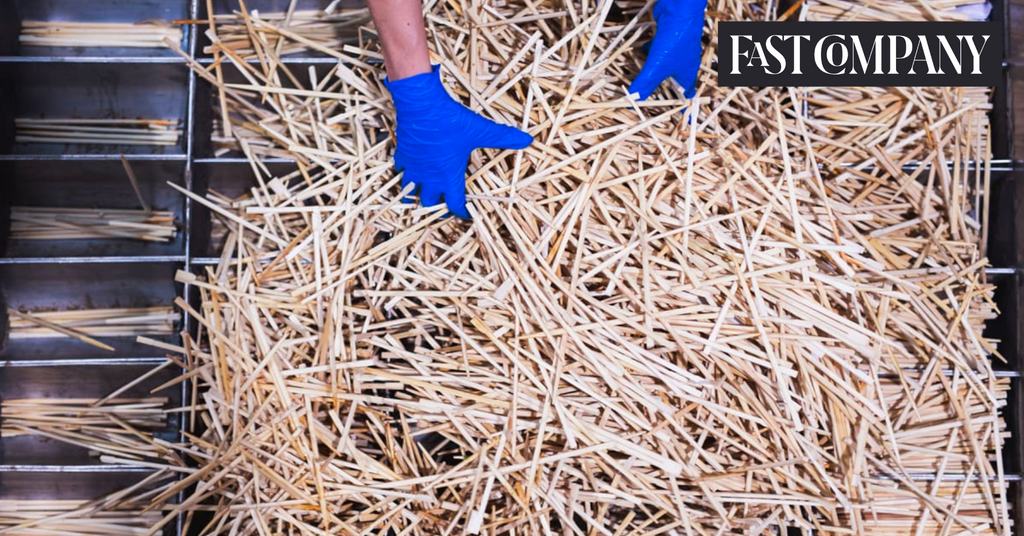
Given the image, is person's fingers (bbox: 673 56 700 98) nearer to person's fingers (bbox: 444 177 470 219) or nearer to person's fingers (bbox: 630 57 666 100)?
person's fingers (bbox: 630 57 666 100)

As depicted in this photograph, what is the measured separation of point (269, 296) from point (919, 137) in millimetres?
1534

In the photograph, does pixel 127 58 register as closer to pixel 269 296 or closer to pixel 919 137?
pixel 269 296

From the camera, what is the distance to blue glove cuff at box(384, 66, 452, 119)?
1.47 metres

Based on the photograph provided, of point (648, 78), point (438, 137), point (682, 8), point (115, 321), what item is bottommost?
point (115, 321)

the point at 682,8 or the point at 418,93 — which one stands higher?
the point at 682,8

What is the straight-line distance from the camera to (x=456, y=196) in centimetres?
157

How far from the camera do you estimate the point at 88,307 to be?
6.16 ft

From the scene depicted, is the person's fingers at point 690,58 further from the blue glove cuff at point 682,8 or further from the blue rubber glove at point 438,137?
the blue rubber glove at point 438,137

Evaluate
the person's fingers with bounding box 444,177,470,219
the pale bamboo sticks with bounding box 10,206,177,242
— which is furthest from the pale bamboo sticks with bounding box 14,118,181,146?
the person's fingers with bounding box 444,177,470,219

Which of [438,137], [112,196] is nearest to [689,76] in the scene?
[438,137]

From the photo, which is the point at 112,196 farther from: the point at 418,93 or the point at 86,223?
the point at 418,93

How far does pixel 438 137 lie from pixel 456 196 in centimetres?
13

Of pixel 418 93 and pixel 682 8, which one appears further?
pixel 682 8

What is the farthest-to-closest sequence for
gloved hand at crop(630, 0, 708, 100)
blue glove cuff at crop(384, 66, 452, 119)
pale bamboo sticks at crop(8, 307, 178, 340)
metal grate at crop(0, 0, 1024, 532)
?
pale bamboo sticks at crop(8, 307, 178, 340) → metal grate at crop(0, 0, 1024, 532) → gloved hand at crop(630, 0, 708, 100) → blue glove cuff at crop(384, 66, 452, 119)
